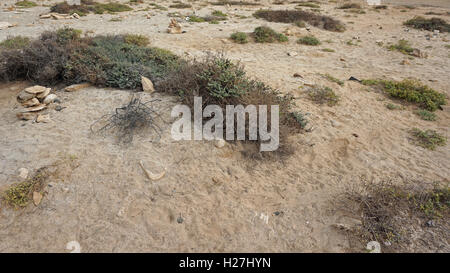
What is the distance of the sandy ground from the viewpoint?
257 cm

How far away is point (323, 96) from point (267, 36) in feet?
16.2

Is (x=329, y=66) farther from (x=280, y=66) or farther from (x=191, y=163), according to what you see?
(x=191, y=163)

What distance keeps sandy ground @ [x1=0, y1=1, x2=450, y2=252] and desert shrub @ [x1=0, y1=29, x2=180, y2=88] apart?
0.35m

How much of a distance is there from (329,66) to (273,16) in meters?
6.69

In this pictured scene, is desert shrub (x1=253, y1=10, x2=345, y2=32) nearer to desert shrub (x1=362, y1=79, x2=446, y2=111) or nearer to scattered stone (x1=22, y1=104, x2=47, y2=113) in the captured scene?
desert shrub (x1=362, y1=79, x2=446, y2=111)

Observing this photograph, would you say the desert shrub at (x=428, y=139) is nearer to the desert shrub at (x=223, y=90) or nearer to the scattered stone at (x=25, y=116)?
the desert shrub at (x=223, y=90)

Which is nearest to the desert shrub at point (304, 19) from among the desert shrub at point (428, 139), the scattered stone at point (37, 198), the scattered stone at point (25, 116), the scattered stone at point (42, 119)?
the desert shrub at point (428, 139)

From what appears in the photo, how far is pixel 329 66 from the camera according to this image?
727 cm

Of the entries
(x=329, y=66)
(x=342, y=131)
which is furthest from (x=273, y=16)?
(x=342, y=131)

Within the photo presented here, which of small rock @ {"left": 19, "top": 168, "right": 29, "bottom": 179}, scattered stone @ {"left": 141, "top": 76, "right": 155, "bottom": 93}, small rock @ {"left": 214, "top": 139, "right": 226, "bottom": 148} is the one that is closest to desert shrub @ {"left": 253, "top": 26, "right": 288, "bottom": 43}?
scattered stone @ {"left": 141, "top": 76, "right": 155, "bottom": 93}

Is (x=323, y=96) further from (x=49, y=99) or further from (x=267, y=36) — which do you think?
(x=49, y=99)

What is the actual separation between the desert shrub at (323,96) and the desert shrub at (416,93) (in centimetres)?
142

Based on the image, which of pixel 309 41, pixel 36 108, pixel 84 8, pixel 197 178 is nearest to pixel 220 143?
pixel 197 178

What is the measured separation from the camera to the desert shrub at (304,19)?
1147cm
